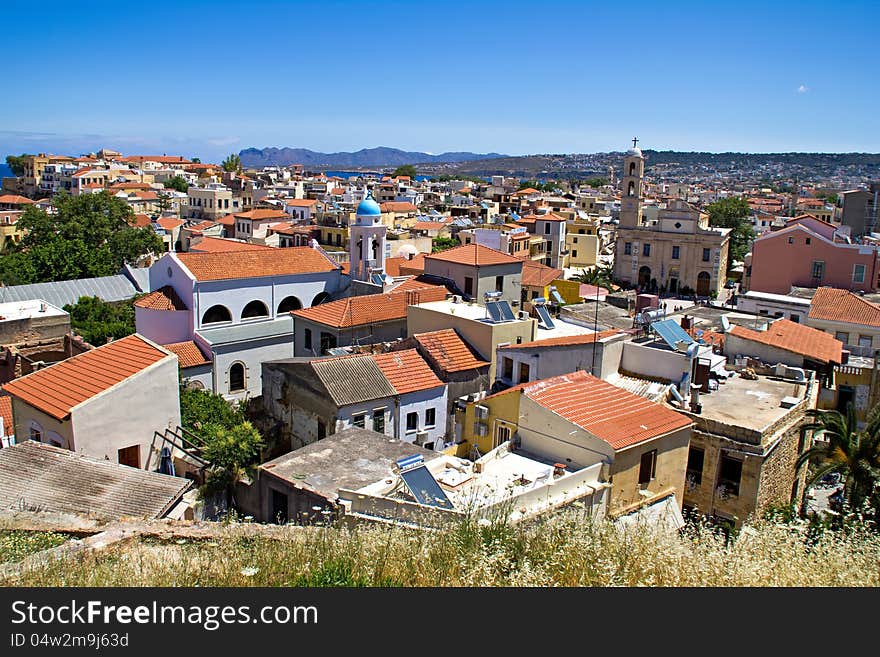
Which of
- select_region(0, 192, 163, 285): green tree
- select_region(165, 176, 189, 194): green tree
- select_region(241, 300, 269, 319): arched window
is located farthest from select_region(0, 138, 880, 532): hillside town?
select_region(165, 176, 189, 194): green tree

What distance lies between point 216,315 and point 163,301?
6.88 feet

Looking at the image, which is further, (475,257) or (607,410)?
(475,257)

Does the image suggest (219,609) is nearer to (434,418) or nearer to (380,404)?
(380,404)

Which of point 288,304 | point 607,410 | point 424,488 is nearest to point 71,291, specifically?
point 288,304

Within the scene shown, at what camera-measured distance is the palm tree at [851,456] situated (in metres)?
14.9

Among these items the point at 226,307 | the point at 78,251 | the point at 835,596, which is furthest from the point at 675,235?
the point at 835,596

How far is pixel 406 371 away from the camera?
2078cm

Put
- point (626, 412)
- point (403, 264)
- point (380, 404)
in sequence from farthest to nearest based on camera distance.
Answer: point (403, 264) < point (380, 404) < point (626, 412)

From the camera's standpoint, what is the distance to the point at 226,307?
30203 mm

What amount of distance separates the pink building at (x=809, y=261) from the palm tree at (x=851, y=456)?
28702 millimetres

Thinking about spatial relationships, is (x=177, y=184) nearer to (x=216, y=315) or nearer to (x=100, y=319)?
(x=100, y=319)

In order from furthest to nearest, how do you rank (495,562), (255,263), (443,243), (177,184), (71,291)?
(177,184)
(443,243)
(71,291)
(255,263)
(495,562)

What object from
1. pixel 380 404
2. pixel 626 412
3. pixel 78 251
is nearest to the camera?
pixel 626 412

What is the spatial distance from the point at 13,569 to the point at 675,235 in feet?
190
